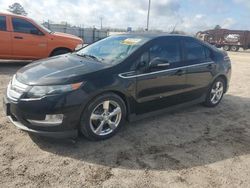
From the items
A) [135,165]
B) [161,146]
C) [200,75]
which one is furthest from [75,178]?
[200,75]

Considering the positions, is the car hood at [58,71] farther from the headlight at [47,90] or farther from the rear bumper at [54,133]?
the rear bumper at [54,133]

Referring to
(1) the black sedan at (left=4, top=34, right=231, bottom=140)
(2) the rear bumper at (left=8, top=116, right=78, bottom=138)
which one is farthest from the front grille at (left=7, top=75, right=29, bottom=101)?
(2) the rear bumper at (left=8, top=116, right=78, bottom=138)

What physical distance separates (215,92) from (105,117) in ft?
10.1

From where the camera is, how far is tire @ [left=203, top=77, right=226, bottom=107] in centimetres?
606

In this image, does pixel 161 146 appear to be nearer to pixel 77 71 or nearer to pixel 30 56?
pixel 77 71

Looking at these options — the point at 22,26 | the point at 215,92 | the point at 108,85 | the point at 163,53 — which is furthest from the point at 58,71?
the point at 22,26

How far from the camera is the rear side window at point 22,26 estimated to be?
9.11 meters

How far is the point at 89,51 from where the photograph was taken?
5129mm

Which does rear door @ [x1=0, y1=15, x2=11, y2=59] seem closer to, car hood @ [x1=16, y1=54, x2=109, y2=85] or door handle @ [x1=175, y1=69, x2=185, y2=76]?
car hood @ [x1=16, y1=54, x2=109, y2=85]

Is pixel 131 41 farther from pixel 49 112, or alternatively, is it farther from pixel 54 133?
pixel 54 133

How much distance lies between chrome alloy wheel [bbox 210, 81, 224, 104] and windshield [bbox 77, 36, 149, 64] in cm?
225

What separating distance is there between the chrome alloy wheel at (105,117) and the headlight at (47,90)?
0.52 metres

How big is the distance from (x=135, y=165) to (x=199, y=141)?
134 cm

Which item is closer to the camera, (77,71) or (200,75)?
(77,71)
